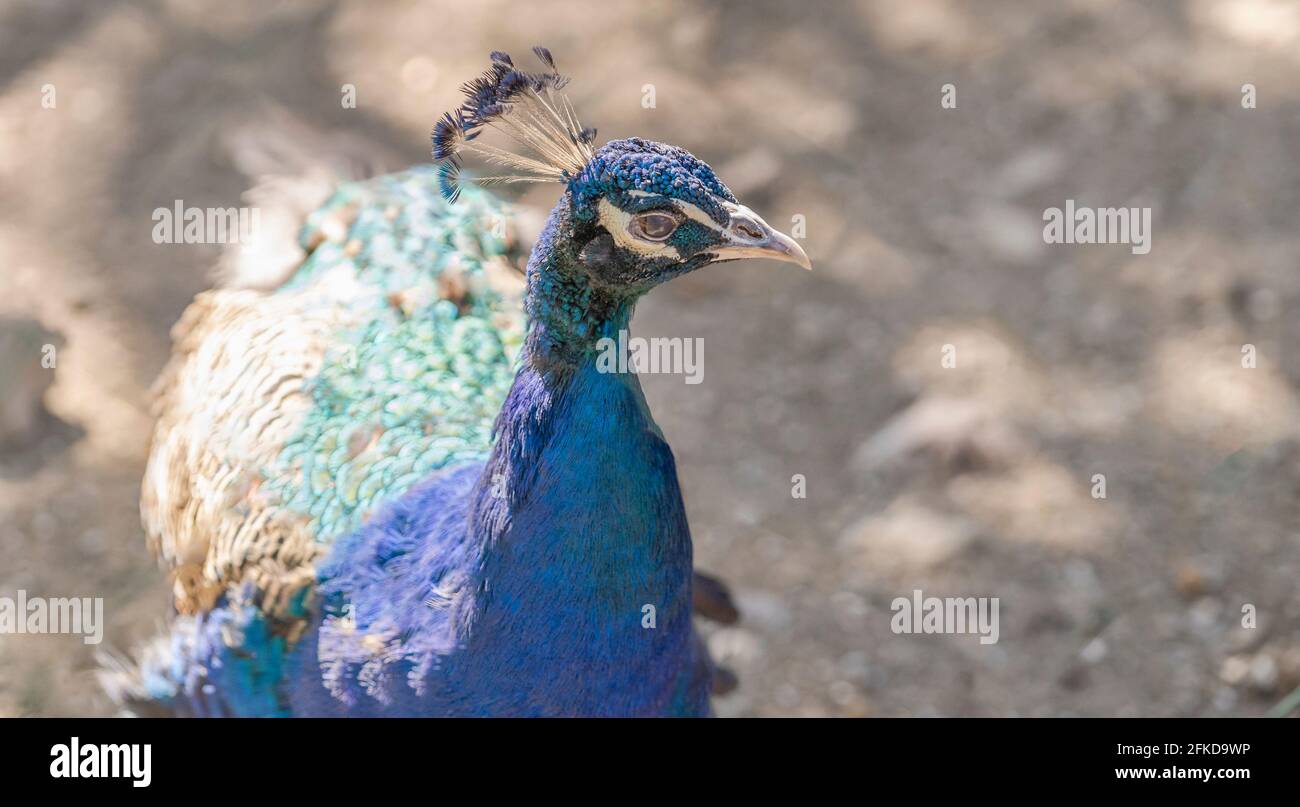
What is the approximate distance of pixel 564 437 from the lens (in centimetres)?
201

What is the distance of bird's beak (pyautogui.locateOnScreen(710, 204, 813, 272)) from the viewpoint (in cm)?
195

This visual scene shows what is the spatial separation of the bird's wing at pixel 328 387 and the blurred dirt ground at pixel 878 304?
61 centimetres

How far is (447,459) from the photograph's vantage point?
2.45 meters

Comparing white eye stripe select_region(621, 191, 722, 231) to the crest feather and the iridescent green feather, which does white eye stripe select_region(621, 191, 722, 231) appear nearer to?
the crest feather

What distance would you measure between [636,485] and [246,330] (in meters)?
1.11

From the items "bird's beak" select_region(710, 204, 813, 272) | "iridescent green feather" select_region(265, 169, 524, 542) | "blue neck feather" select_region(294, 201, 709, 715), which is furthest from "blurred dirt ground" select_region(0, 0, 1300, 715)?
"bird's beak" select_region(710, 204, 813, 272)

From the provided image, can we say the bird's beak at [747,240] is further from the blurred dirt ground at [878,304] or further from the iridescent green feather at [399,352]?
the blurred dirt ground at [878,304]

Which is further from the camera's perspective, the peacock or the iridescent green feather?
the iridescent green feather

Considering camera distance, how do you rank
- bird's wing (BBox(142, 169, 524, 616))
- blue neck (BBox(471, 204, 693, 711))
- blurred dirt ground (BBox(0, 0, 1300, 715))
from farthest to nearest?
blurred dirt ground (BBox(0, 0, 1300, 715)) < bird's wing (BBox(142, 169, 524, 616)) < blue neck (BBox(471, 204, 693, 711))

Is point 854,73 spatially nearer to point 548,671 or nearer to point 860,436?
point 860,436

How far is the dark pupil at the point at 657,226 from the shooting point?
1.90 meters

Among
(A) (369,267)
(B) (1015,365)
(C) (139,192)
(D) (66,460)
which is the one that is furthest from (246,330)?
(B) (1015,365)

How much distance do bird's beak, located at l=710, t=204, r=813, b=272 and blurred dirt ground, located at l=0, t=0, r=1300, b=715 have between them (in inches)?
53.8

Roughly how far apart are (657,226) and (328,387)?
3.14ft
